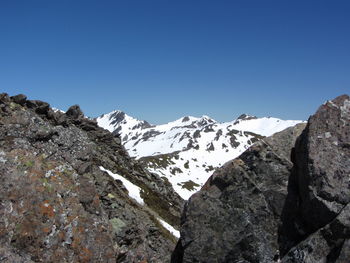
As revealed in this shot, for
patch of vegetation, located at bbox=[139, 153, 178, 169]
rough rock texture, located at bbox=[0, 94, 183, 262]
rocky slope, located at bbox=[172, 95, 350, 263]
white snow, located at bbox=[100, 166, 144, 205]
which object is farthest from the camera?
patch of vegetation, located at bbox=[139, 153, 178, 169]

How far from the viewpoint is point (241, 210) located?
A: 11.1 m

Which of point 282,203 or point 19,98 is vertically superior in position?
point 19,98

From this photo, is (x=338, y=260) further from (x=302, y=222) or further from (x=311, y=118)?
(x=311, y=118)

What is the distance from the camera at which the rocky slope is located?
29.1ft

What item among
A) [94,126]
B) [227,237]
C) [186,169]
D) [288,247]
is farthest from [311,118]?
[186,169]

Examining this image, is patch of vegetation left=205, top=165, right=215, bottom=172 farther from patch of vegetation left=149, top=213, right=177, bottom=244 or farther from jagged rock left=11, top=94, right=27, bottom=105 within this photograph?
patch of vegetation left=149, top=213, right=177, bottom=244

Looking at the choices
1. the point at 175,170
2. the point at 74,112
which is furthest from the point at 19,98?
the point at 175,170

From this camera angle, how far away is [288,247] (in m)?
10.0

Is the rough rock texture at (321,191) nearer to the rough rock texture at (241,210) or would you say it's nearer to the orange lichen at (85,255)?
the rough rock texture at (241,210)

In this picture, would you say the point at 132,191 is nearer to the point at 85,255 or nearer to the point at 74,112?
the point at 74,112

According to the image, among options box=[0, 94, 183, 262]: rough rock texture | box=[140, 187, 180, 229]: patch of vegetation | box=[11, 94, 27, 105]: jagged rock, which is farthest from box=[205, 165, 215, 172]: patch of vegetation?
box=[0, 94, 183, 262]: rough rock texture

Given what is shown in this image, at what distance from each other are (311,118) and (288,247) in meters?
4.76

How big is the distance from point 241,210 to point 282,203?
→ 62.1 inches

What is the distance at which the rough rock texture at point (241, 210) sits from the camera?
34.8 ft
